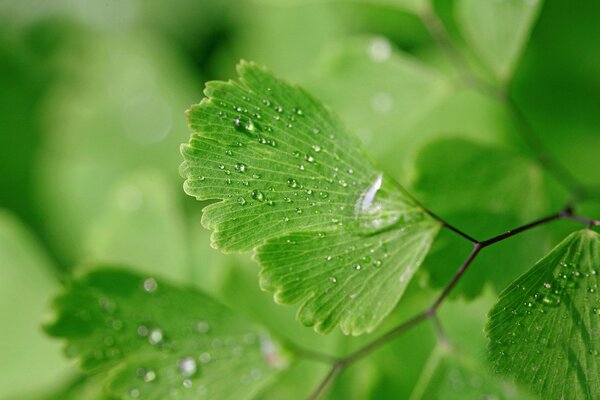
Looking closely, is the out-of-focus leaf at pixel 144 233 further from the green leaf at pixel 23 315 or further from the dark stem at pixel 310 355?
the dark stem at pixel 310 355

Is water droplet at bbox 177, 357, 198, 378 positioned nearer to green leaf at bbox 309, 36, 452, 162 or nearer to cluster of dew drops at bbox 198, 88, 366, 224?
cluster of dew drops at bbox 198, 88, 366, 224

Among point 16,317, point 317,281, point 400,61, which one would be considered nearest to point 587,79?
point 400,61

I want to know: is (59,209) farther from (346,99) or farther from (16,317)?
(346,99)

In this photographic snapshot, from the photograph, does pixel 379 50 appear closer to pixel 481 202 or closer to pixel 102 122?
pixel 481 202

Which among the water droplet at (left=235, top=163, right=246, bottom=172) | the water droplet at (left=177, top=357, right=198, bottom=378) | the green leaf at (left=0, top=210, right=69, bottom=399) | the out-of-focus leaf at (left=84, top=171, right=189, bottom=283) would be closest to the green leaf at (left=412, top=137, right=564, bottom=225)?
the water droplet at (left=235, top=163, right=246, bottom=172)

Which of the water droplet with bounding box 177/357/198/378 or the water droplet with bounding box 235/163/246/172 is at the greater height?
the water droplet with bounding box 235/163/246/172
